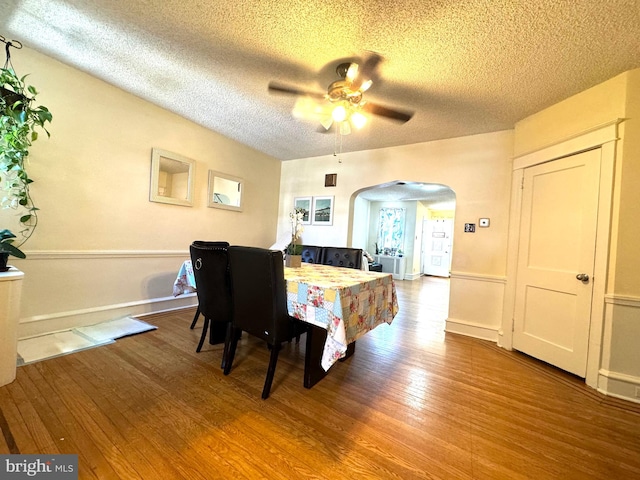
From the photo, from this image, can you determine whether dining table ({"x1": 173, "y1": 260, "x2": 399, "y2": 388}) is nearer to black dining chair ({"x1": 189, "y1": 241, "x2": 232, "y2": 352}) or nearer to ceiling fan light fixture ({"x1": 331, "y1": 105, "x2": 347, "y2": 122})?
black dining chair ({"x1": 189, "y1": 241, "x2": 232, "y2": 352})

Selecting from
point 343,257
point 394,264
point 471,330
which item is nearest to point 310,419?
point 343,257

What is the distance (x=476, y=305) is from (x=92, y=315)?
4443mm

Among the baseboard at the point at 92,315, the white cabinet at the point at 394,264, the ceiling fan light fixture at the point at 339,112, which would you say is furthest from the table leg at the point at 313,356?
the white cabinet at the point at 394,264

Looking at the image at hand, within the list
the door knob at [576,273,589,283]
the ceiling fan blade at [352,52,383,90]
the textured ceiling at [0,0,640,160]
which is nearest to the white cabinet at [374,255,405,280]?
the textured ceiling at [0,0,640,160]

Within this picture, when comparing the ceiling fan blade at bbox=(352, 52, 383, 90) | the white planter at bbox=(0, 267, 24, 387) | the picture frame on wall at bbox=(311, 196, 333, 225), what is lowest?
the white planter at bbox=(0, 267, 24, 387)

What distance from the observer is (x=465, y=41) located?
1777 mm

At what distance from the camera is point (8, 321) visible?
172 cm

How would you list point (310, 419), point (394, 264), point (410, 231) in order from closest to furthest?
point (310, 419)
point (394, 264)
point (410, 231)

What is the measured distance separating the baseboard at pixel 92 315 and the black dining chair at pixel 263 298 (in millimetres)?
2003

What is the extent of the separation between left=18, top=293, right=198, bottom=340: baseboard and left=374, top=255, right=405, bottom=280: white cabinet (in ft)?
18.4

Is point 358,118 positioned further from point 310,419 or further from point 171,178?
point 171,178

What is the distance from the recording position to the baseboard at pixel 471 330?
3.04 metres

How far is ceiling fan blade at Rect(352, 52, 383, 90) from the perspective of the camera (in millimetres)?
1979

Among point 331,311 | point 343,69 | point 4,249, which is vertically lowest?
point 331,311
